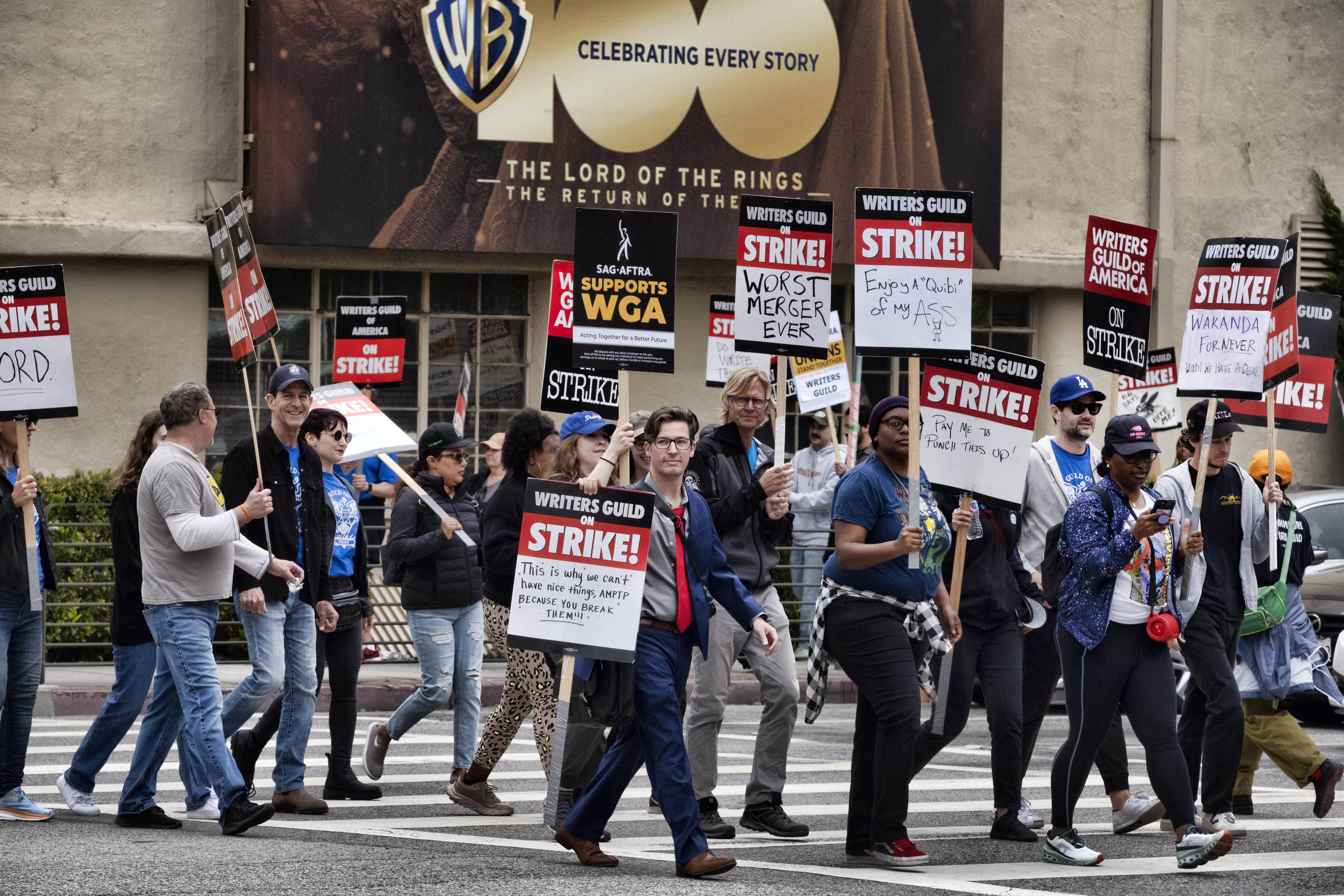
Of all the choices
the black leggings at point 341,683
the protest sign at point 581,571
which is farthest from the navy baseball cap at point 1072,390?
the black leggings at point 341,683

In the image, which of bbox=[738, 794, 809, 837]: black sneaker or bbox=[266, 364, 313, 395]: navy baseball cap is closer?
bbox=[738, 794, 809, 837]: black sneaker

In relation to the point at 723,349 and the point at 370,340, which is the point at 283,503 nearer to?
the point at 723,349

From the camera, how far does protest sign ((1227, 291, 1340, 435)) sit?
12.6 metres

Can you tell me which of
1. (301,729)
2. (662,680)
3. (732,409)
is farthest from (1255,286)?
(301,729)

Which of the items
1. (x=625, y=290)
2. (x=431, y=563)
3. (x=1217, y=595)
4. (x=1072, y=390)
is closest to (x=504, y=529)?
(x=431, y=563)

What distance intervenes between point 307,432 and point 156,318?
1087cm

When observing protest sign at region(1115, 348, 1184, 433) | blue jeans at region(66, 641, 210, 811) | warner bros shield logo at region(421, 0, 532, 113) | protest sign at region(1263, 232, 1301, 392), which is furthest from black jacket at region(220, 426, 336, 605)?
warner bros shield logo at region(421, 0, 532, 113)

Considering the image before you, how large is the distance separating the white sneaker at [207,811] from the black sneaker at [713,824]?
2.25 metres

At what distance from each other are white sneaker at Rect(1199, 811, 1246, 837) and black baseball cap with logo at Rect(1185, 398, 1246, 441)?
1960mm

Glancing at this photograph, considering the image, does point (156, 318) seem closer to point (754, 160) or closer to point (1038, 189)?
point (754, 160)

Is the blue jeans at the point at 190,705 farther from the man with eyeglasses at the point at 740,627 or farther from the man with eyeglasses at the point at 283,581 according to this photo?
the man with eyeglasses at the point at 740,627

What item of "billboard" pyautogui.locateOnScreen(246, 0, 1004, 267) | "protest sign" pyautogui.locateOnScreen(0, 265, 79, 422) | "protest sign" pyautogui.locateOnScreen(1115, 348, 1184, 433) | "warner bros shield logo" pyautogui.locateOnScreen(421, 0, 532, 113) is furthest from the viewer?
"warner bros shield logo" pyautogui.locateOnScreen(421, 0, 532, 113)

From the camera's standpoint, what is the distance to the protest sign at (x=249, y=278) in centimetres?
1007

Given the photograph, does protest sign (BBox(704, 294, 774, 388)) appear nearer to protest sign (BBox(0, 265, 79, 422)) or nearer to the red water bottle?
protest sign (BBox(0, 265, 79, 422))
